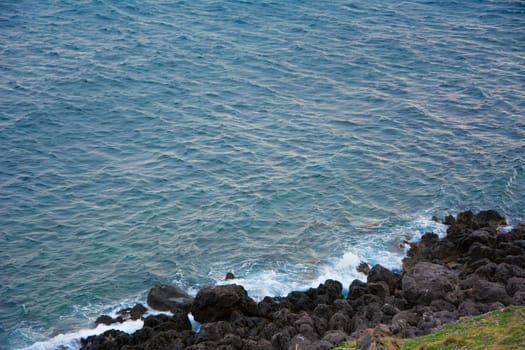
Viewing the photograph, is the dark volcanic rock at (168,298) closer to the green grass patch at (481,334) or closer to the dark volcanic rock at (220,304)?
the dark volcanic rock at (220,304)

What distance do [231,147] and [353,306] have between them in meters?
21.2

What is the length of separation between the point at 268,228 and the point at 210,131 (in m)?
13.6

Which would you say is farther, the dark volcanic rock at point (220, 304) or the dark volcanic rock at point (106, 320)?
the dark volcanic rock at point (106, 320)

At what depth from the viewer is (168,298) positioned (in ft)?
108

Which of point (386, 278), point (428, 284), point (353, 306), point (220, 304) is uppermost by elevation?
point (428, 284)

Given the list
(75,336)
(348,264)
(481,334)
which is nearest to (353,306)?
(348,264)

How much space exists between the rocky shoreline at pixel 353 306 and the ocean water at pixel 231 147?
2266mm

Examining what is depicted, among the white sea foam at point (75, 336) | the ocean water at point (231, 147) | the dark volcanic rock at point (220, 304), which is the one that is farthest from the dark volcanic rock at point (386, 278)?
the white sea foam at point (75, 336)

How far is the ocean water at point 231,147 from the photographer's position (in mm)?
36812

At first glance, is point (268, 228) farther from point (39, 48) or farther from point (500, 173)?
point (39, 48)

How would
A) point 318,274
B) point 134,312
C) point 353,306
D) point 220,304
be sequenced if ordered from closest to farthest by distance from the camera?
point 220,304 < point 353,306 < point 134,312 < point 318,274

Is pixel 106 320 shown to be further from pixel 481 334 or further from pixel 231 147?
pixel 231 147

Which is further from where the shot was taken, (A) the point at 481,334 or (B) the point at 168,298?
(B) the point at 168,298

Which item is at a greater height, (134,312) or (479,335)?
(479,335)
